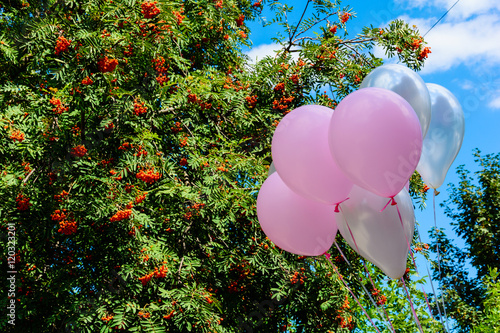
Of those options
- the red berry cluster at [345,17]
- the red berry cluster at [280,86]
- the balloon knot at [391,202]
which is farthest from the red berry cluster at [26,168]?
the red berry cluster at [345,17]

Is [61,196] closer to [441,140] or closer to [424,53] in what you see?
[441,140]

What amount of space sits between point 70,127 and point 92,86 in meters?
0.57

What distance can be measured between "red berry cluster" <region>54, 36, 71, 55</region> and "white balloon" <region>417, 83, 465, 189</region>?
9.07 feet

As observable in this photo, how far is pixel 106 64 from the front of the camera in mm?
3689

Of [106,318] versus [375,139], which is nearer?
[375,139]

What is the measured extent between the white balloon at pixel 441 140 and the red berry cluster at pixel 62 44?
277cm

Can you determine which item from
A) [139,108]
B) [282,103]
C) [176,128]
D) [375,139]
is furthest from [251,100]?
[375,139]

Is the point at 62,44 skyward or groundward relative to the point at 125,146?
skyward

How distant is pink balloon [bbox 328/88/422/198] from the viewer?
7.22 feet

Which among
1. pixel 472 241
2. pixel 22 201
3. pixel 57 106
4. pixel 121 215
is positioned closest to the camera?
pixel 121 215

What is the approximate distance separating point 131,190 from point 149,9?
4.97ft

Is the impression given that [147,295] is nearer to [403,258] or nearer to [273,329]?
[273,329]

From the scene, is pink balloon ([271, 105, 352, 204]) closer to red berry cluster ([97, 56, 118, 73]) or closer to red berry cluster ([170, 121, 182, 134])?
red berry cluster ([97, 56, 118, 73])

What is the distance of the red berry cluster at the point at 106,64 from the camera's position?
3.68 m
